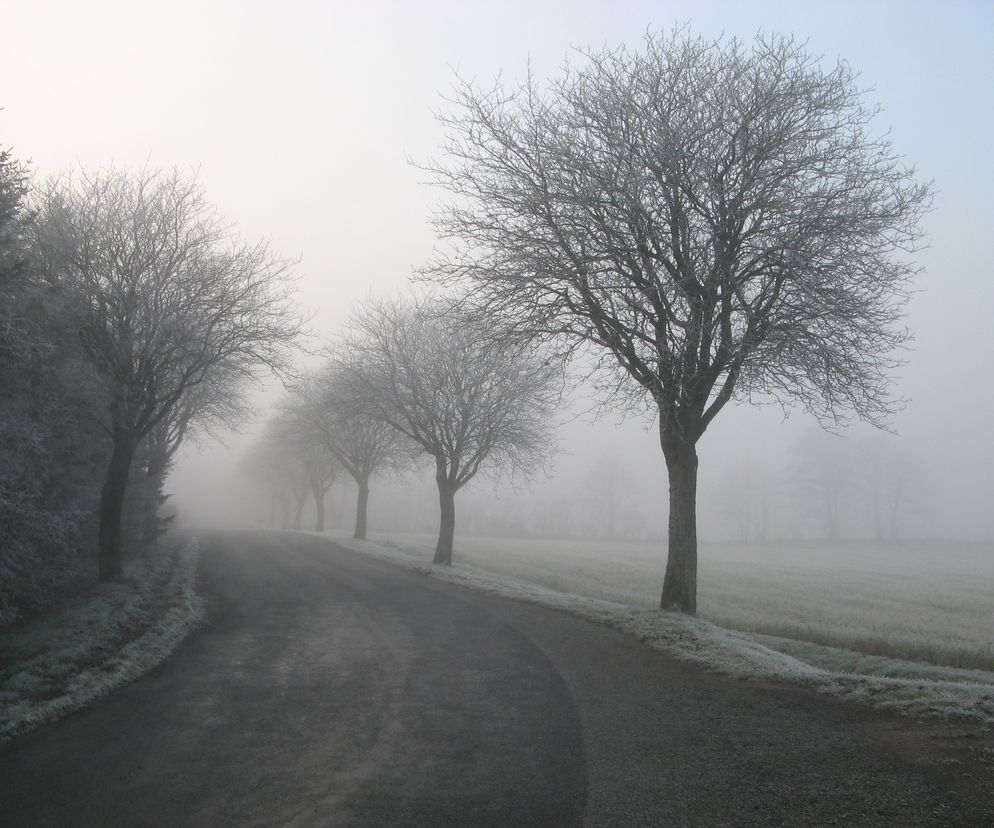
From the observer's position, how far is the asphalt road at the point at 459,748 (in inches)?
175

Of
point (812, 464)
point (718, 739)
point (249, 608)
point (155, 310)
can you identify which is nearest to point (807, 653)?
point (718, 739)

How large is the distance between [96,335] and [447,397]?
12256 millimetres

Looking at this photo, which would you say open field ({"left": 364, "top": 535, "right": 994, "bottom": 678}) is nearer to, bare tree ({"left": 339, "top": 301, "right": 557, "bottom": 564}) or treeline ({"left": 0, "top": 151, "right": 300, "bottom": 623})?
bare tree ({"left": 339, "top": 301, "right": 557, "bottom": 564})

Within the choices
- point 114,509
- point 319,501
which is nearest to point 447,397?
point 114,509

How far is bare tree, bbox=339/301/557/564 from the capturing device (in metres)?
24.3

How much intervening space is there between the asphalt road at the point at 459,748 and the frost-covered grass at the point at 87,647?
0.42m

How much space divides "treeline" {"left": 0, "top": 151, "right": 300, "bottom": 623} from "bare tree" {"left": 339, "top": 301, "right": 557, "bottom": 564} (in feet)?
22.2

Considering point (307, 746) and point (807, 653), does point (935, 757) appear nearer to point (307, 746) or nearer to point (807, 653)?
point (307, 746)

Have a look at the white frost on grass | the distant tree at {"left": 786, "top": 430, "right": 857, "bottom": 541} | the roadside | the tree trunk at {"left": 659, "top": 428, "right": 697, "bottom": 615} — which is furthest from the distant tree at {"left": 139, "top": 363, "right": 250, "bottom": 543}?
the distant tree at {"left": 786, "top": 430, "right": 857, "bottom": 541}

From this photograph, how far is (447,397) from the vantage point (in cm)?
2462

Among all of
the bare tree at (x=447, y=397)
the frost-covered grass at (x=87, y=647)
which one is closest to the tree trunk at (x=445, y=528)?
the bare tree at (x=447, y=397)

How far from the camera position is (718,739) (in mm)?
5598

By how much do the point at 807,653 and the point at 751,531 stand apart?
95.5 meters

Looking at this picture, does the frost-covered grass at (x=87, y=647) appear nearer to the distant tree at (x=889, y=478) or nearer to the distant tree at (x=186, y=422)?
the distant tree at (x=186, y=422)
